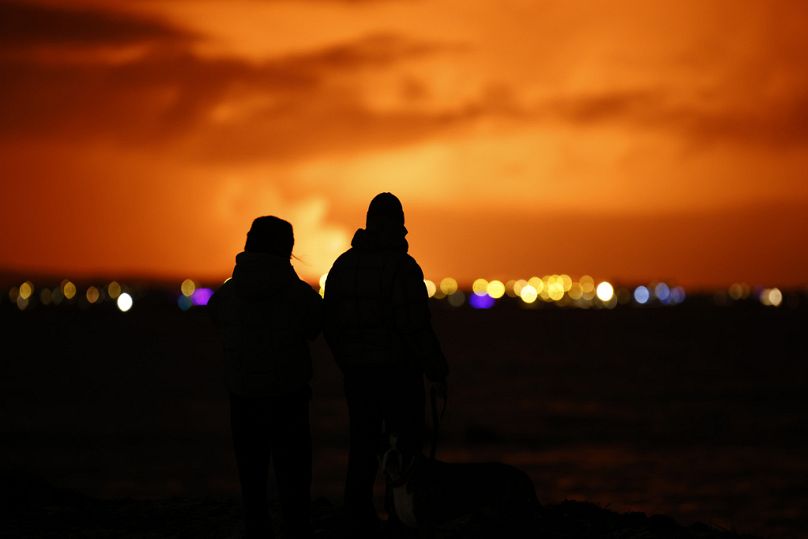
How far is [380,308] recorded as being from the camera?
677 centimetres

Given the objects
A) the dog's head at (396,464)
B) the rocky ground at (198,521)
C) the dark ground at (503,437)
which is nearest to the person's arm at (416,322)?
the dog's head at (396,464)

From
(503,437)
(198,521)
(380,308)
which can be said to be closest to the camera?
(380,308)

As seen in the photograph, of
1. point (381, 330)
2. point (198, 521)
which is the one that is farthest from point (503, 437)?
point (381, 330)

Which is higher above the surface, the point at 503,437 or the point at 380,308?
the point at 380,308

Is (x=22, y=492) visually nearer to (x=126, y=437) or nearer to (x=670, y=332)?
(x=126, y=437)

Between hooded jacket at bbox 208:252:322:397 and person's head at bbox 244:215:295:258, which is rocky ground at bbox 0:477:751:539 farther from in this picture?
person's head at bbox 244:215:295:258

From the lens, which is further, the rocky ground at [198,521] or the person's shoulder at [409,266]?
the rocky ground at [198,521]

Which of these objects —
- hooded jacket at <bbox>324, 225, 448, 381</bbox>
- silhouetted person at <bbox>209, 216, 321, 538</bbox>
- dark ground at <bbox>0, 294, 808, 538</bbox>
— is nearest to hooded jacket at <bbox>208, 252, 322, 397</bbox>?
silhouetted person at <bbox>209, 216, 321, 538</bbox>

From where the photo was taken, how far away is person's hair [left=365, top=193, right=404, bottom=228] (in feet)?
22.6

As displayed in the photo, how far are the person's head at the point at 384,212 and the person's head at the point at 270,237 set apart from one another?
→ 51 centimetres

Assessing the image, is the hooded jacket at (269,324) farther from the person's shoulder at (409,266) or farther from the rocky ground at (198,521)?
the rocky ground at (198,521)

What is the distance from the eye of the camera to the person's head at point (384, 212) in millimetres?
6875

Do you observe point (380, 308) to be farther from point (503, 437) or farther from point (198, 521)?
point (503, 437)

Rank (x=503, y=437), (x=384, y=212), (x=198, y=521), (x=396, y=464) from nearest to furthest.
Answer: (x=396, y=464)
(x=384, y=212)
(x=198, y=521)
(x=503, y=437)
